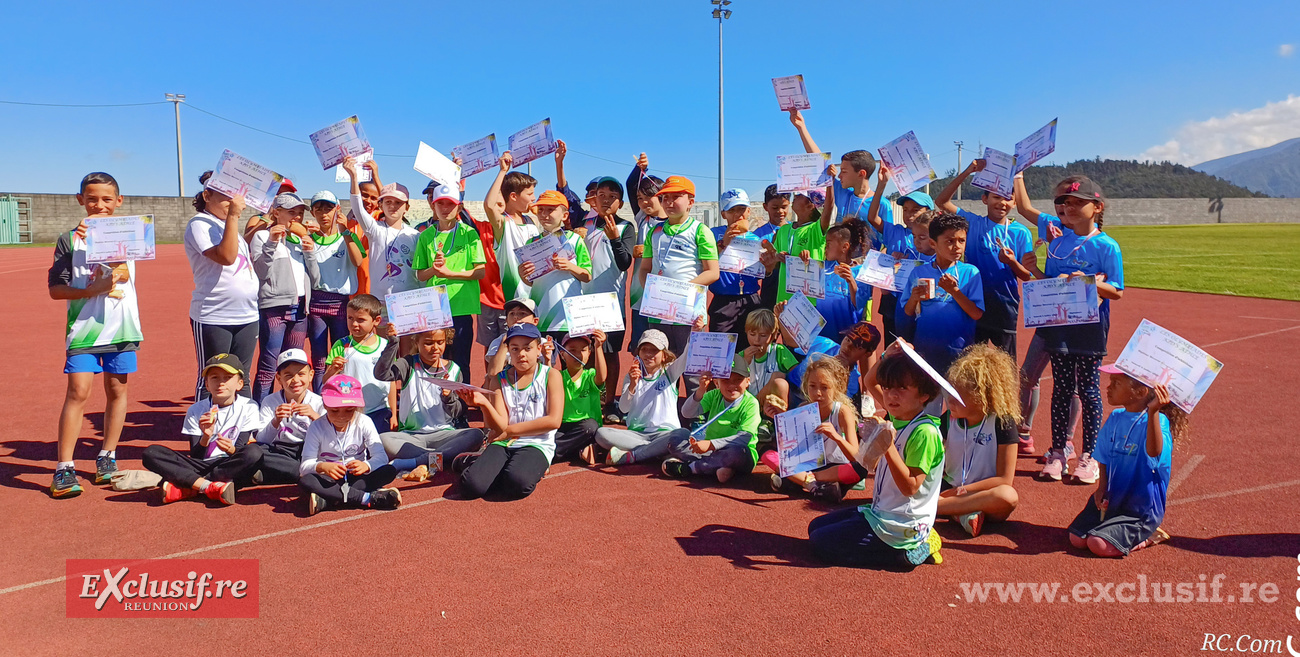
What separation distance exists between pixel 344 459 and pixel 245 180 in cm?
203

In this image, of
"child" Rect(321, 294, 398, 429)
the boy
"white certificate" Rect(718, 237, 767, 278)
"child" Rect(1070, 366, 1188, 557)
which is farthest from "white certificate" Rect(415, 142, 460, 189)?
"child" Rect(1070, 366, 1188, 557)

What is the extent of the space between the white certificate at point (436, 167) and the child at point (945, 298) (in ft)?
12.8

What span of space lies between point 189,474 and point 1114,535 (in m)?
5.53

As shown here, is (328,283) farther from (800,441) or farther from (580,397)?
(800,441)

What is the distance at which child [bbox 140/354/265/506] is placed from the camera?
16.9ft

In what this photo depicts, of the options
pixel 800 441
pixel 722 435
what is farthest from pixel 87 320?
pixel 800 441

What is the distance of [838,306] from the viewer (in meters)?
6.42

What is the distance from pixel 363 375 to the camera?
604 cm

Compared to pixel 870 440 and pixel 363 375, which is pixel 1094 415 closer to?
pixel 870 440

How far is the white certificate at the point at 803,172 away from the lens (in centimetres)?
689

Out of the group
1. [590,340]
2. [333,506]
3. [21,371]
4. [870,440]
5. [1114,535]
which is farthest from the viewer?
[21,371]

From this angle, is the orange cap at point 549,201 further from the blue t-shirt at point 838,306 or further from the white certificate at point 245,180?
the blue t-shirt at point 838,306

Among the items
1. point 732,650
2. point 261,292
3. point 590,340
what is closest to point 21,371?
point 261,292

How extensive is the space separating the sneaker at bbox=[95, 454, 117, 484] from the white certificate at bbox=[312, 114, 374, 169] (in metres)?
2.80
